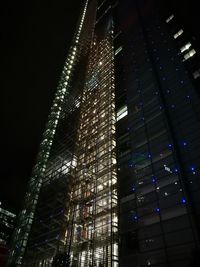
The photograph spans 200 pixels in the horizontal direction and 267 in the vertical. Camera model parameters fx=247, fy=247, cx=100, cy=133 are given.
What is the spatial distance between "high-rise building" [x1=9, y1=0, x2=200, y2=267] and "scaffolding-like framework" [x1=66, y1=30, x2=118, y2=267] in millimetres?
86

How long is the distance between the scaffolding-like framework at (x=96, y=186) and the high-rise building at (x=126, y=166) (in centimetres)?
9

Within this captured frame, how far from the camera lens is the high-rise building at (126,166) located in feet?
45.8

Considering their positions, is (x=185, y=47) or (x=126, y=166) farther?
(x=185, y=47)

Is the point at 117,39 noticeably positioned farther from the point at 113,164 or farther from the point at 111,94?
the point at 113,164

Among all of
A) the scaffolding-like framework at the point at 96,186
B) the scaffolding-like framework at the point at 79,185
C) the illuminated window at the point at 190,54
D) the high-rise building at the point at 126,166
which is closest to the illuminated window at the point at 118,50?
the high-rise building at the point at 126,166

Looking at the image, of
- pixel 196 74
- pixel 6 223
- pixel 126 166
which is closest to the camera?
pixel 126 166

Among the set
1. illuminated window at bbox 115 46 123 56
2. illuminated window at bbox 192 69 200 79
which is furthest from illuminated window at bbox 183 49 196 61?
illuminated window at bbox 115 46 123 56

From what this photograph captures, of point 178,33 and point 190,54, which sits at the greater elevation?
point 178,33

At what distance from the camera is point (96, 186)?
1936cm

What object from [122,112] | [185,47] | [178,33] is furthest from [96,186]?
[178,33]

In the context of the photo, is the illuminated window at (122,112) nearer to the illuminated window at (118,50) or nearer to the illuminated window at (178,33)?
the illuminated window at (178,33)

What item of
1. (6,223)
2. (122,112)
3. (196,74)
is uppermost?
(6,223)

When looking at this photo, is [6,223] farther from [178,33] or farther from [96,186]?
[178,33]

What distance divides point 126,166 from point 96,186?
291 cm
